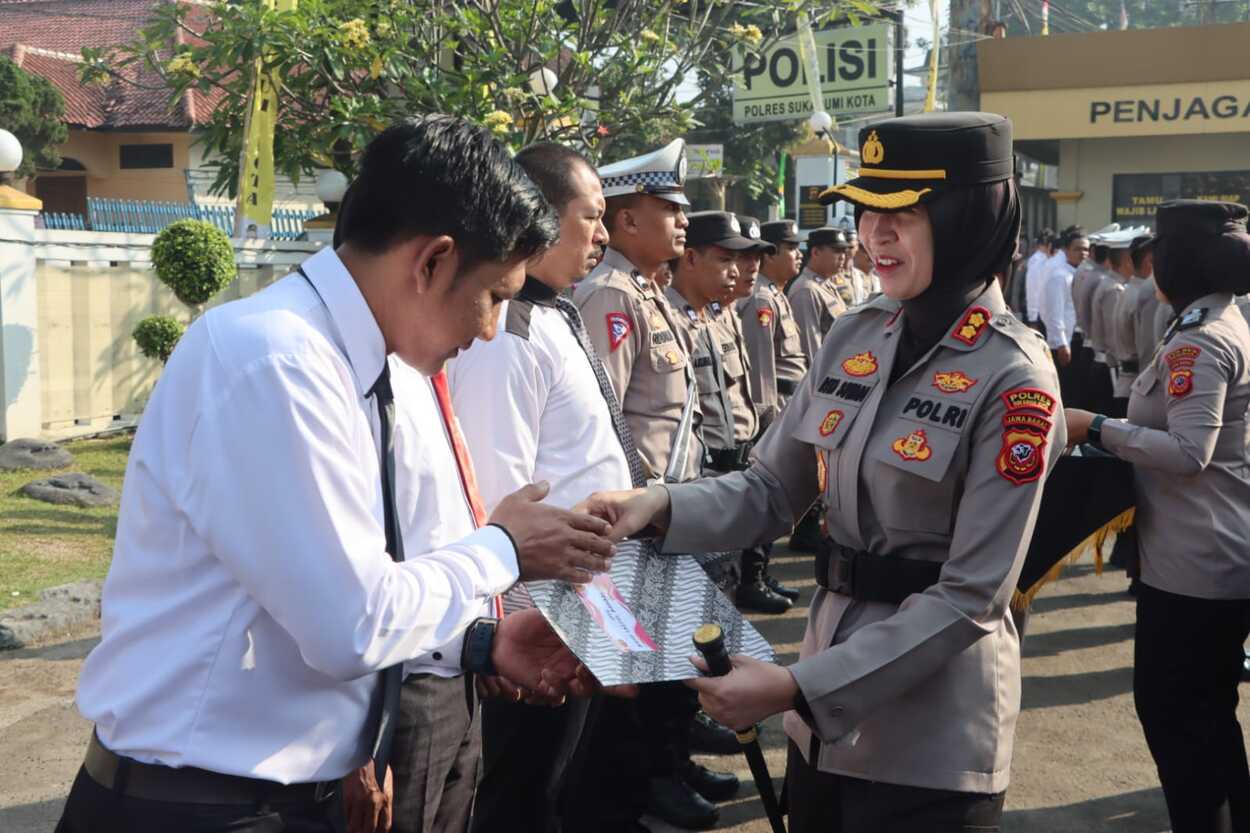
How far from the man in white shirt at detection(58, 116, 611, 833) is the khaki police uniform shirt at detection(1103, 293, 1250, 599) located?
2432 mm

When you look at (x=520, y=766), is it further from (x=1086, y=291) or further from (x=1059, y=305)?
(x=1059, y=305)

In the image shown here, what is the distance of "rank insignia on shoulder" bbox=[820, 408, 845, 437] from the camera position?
234 centimetres

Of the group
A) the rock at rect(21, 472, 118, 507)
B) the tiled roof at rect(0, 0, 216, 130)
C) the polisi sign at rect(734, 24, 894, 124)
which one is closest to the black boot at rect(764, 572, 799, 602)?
the rock at rect(21, 472, 118, 507)

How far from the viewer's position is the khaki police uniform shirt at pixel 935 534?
2.09 meters

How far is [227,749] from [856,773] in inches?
44.0

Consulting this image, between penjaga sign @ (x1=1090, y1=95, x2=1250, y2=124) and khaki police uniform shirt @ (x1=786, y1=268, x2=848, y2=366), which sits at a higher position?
penjaga sign @ (x1=1090, y1=95, x2=1250, y2=124)

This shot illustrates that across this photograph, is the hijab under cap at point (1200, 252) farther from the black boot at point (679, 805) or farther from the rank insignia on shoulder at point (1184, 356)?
the black boot at point (679, 805)

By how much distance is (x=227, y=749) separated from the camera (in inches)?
65.1

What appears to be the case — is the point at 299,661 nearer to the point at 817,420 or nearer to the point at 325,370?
the point at 325,370

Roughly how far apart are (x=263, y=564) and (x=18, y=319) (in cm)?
923

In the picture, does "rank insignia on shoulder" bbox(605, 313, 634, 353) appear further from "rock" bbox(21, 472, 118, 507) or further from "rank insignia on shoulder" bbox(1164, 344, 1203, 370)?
"rock" bbox(21, 472, 118, 507)

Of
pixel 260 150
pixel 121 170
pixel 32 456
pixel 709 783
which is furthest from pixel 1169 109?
pixel 121 170

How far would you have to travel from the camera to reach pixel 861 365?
2393mm

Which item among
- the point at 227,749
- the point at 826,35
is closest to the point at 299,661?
the point at 227,749
